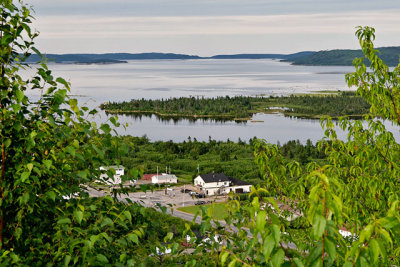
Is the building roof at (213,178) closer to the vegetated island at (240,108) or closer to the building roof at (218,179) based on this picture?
the building roof at (218,179)

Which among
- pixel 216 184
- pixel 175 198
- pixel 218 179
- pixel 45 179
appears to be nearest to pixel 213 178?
pixel 218 179

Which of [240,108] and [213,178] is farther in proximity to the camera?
[240,108]

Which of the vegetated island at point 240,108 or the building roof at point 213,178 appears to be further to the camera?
the vegetated island at point 240,108

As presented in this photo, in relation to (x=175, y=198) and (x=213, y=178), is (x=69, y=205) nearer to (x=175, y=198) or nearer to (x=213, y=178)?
(x=175, y=198)

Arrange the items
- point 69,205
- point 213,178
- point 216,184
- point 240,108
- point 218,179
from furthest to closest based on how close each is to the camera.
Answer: point 240,108 < point 213,178 < point 218,179 < point 216,184 < point 69,205

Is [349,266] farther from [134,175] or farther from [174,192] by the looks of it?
[174,192]

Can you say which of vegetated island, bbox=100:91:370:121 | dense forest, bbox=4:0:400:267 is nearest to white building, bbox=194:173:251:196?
dense forest, bbox=4:0:400:267

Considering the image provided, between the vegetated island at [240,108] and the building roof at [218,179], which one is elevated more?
the vegetated island at [240,108]

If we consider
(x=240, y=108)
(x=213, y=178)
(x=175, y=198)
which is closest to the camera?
(x=175, y=198)

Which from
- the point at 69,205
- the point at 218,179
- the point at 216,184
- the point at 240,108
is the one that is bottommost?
the point at 216,184

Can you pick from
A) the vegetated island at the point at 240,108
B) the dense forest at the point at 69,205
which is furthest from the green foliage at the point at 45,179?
the vegetated island at the point at 240,108

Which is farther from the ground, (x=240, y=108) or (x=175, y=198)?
(x=240, y=108)
